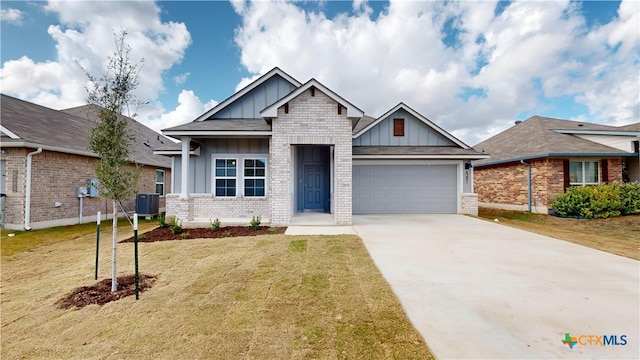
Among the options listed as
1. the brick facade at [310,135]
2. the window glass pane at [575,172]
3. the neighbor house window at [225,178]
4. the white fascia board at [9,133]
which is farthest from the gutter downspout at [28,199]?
the window glass pane at [575,172]

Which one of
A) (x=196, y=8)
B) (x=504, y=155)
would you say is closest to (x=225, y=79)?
(x=196, y=8)

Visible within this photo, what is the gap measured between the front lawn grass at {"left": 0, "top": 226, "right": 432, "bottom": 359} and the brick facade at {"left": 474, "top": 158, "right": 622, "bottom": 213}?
41.9 feet

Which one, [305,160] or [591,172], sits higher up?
[305,160]

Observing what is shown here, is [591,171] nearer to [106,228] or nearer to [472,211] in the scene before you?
[472,211]

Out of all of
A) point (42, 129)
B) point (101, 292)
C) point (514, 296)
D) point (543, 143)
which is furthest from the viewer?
point (543, 143)

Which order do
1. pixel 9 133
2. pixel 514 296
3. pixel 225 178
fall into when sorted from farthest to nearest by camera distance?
pixel 225 178 → pixel 9 133 → pixel 514 296

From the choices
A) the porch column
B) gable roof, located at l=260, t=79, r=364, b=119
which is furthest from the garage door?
the porch column

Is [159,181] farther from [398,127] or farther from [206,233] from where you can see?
[398,127]

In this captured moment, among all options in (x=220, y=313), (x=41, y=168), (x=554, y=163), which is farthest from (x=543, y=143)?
(x=41, y=168)

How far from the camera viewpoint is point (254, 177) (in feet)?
35.1

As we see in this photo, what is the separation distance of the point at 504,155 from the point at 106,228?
69.1 ft

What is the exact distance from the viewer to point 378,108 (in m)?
23.4

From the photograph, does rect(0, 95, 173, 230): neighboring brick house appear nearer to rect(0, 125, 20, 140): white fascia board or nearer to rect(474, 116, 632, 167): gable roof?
rect(0, 125, 20, 140): white fascia board

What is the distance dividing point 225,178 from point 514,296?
9.78 m
